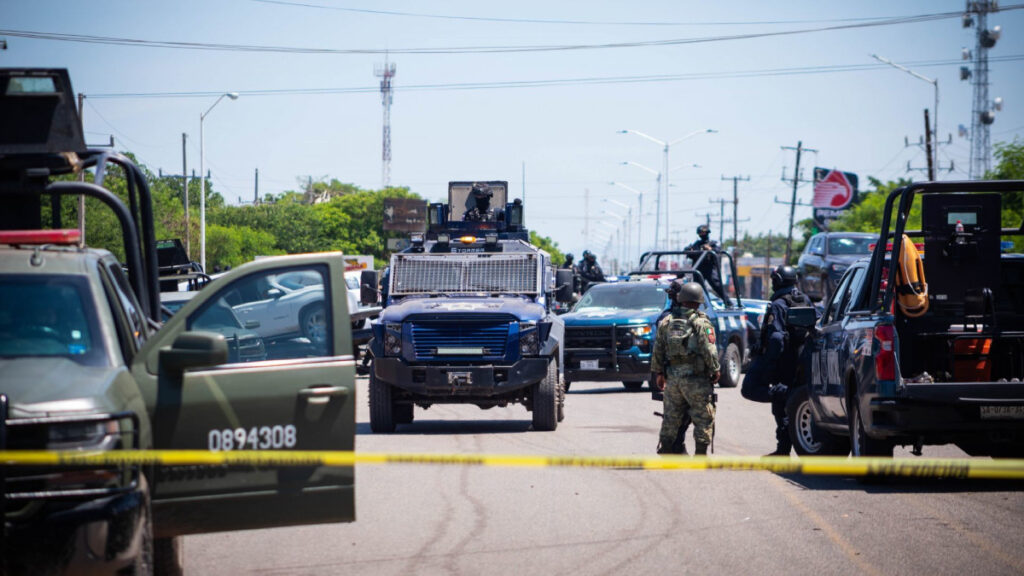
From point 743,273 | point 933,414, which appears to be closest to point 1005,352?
point 933,414

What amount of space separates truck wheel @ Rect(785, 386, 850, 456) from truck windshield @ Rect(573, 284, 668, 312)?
29.0 ft

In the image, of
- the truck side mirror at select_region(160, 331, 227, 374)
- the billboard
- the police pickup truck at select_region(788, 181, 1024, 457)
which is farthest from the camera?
the billboard

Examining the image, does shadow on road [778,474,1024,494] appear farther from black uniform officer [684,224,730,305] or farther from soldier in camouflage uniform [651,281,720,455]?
black uniform officer [684,224,730,305]

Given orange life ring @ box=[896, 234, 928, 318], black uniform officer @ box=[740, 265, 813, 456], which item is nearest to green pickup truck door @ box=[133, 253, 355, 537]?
orange life ring @ box=[896, 234, 928, 318]

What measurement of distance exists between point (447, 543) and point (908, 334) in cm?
511

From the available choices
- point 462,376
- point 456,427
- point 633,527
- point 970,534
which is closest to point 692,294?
point 633,527

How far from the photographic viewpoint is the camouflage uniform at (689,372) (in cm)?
1204

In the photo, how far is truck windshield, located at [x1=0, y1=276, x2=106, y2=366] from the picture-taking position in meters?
6.40

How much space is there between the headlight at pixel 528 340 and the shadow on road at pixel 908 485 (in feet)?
13.7

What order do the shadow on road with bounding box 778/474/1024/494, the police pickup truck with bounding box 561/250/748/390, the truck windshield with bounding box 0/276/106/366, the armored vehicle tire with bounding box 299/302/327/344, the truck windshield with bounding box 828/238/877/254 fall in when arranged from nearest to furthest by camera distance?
the truck windshield with bounding box 0/276/106/366 < the armored vehicle tire with bounding box 299/302/327/344 < the shadow on road with bounding box 778/474/1024/494 < the police pickup truck with bounding box 561/250/748/390 < the truck windshield with bounding box 828/238/877/254

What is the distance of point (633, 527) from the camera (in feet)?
29.8

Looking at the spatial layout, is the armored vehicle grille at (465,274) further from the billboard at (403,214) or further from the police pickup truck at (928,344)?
the billboard at (403,214)

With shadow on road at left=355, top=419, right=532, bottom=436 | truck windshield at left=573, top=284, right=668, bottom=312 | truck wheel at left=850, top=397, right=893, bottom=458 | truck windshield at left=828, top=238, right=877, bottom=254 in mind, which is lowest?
shadow on road at left=355, top=419, right=532, bottom=436

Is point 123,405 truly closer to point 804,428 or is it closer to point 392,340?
point 804,428
